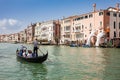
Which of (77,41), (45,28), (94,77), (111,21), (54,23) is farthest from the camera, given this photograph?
(45,28)

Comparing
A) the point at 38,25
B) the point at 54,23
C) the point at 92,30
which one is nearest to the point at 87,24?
the point at 92,30

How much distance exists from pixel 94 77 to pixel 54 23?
156 feet

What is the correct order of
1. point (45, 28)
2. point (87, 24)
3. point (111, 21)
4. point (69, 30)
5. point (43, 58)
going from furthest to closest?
point (45, 28) < point (69, 30) < point (87, 24) < point (111, 21) < point (43, 58)

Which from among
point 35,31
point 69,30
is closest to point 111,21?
point 69,30

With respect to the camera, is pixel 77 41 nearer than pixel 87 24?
No

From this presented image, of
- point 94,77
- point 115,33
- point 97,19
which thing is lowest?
point 94,77

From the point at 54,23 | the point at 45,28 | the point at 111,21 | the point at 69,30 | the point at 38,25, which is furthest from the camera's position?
the point at 38,25

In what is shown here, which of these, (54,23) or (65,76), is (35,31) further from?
(65,76)

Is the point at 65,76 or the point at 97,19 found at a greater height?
the point at 97,19

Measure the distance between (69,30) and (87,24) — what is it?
7.17 metres

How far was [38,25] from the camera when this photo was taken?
219 ft

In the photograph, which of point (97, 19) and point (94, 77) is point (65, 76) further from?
point (97, 19)

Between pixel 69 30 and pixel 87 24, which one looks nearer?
pixel 87 24

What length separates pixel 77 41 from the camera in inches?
1724
